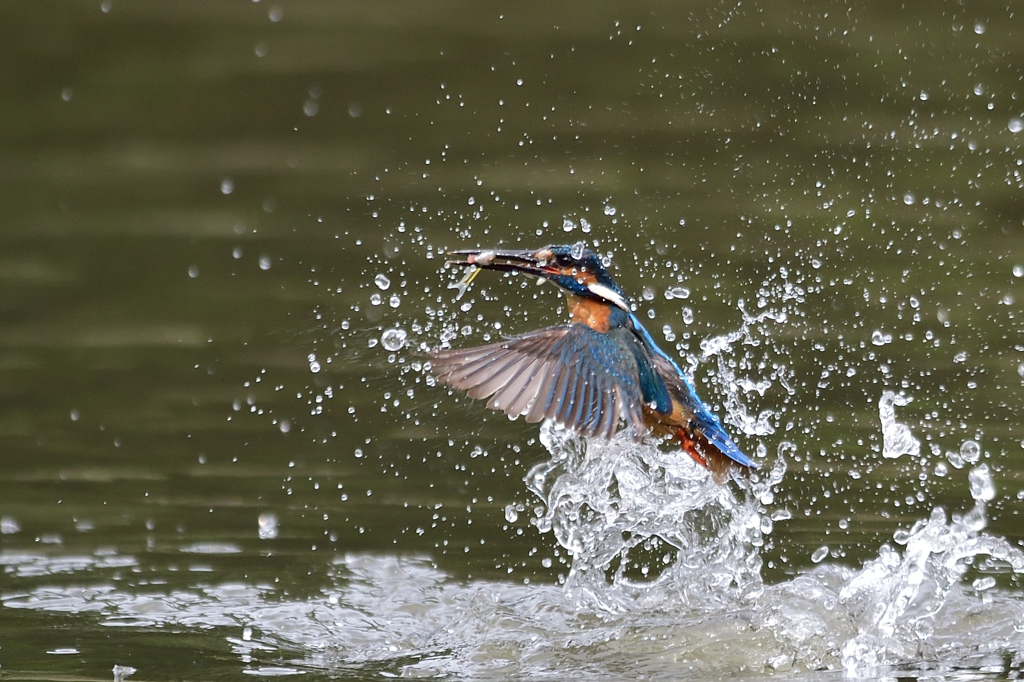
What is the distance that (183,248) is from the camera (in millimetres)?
6969

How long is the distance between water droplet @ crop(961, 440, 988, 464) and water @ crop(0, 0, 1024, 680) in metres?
0.02

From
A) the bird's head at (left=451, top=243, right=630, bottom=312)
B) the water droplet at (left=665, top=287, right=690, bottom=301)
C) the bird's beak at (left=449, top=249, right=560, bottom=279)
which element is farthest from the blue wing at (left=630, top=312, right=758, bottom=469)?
the water droplet at (left=665, top=287, right=690, bottom=301)

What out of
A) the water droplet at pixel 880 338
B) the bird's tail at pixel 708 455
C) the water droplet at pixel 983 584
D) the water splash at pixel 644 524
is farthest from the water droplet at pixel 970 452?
the bird's tail at pixel 708 455

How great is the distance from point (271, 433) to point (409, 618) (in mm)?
1582

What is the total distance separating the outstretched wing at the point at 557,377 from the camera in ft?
12.9

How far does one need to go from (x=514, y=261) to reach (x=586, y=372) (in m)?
0.39

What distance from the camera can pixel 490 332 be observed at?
5.18 m

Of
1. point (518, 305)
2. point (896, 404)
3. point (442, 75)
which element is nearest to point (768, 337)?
point (896, 404)

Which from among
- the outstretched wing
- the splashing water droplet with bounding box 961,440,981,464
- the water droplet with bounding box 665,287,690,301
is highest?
the water droplet with bounding box 665,287,690,301

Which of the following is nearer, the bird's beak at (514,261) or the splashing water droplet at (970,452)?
the bird's beak at (514,261)

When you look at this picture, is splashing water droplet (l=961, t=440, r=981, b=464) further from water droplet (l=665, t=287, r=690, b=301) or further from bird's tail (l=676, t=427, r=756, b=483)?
water droplet (l=665, t=287, r=690, b=301)

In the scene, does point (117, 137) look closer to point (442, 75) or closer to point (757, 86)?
point (442, 75)

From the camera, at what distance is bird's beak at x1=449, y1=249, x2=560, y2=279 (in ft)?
13.5

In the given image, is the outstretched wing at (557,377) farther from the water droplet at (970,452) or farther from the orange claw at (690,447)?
the water droplet at (970,452)
